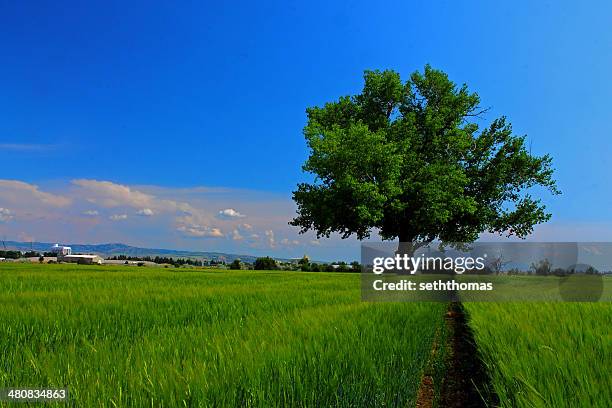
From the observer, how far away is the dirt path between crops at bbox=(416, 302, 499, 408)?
5.04 m

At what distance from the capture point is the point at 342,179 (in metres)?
22.8

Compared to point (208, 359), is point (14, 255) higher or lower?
lower

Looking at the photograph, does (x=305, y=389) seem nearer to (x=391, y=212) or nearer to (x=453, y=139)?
(x=391, y=212)

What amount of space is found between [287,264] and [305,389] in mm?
54849

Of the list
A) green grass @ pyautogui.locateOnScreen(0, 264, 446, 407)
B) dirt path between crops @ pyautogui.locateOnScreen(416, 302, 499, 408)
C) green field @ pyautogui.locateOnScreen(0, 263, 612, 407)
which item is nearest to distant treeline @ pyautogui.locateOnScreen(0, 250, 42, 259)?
green grass @ pyautogui.locateOnScreen(0, 264, 446, 407)

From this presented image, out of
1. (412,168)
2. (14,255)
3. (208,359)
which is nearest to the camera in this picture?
(208,359)

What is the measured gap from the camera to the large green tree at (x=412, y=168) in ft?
75.3

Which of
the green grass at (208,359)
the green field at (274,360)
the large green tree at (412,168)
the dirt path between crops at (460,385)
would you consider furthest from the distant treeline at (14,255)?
the dirt path between crops at (460,385)

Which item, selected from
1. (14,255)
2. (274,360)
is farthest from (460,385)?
(14,255)

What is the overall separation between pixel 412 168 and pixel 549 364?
21824 millimetres

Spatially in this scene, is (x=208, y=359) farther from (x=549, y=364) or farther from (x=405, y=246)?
(x=405, y=246)

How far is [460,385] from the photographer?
5898mm

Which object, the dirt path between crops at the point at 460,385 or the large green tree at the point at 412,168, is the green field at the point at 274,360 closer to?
the dirt path between crops at the point at 460,385

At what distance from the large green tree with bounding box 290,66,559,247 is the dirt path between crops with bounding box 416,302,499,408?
13.8 metres
